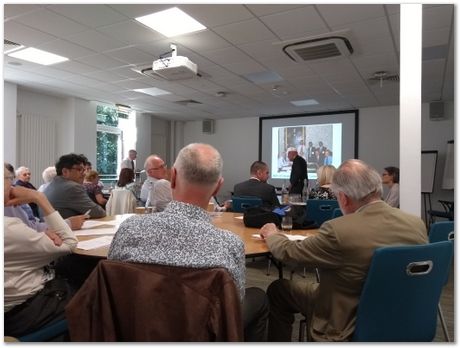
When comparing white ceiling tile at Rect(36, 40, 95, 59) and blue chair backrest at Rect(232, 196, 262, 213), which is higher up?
white ceiling tile at Rect(36, 40, 95, 59)

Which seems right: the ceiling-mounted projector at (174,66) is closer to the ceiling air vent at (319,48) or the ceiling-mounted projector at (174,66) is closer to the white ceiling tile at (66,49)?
the white ceiling tile at (66,49)

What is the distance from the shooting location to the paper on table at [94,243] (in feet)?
5.58

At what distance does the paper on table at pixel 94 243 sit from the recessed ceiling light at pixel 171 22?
2.44 m

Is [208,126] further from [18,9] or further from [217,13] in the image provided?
[18,9]

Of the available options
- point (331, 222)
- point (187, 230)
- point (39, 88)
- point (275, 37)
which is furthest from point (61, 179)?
point (39, 88)

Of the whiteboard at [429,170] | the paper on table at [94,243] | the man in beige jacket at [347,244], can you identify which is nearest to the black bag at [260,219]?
the man in beige jacket at [347,244]

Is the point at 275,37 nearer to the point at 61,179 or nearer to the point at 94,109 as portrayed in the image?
the point at 61,179

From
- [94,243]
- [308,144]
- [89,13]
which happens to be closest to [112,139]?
[308,144]

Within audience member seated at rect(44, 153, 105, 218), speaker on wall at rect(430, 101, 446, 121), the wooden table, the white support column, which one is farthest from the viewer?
speaker on wall at rect(430, 101, 446, 121)

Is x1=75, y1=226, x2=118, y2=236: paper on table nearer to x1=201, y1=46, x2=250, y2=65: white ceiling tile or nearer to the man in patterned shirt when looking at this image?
the man in patterned shirt

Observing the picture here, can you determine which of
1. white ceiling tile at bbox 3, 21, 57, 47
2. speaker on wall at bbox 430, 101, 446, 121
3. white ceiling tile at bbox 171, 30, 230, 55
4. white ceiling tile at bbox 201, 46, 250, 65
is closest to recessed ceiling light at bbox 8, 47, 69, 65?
white ceiling tile at bbox 3, 21, 57, 47

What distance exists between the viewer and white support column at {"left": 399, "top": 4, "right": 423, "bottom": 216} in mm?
1878

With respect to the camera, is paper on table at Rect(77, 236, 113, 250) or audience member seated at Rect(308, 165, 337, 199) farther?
audience member seated at Rect(308, 165, 337, 199)

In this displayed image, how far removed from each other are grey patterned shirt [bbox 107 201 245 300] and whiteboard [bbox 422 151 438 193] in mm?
7374
